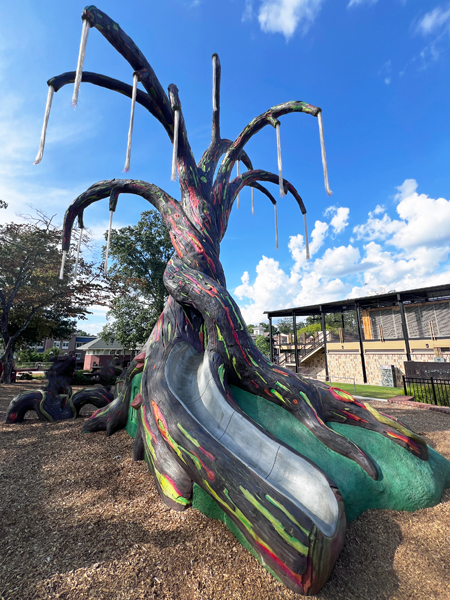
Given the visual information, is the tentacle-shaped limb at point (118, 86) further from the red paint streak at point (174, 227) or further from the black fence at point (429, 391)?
the black fence at point (429, 391)

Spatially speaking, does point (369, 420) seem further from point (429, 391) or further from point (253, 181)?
point (429, 391)

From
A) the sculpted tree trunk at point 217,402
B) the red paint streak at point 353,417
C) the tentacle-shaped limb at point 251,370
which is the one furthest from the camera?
the red paint streak at point 353,417

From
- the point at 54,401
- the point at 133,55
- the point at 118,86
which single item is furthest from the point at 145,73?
the point at 54,401

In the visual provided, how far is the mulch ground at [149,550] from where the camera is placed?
84.4 inches

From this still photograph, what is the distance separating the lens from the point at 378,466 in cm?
344

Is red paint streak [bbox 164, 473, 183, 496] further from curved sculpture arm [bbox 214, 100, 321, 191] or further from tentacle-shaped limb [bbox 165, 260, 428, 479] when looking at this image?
curved sculpture arm [bbox 214, 100, 321, 191]

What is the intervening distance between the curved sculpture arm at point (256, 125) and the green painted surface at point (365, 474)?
5840 millimetres

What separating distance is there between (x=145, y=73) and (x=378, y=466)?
822 cm

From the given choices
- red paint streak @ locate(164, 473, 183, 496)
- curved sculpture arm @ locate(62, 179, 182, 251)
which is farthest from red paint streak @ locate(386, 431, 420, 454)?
curved sculpture arm @ locate(62, 179, 182, 251)

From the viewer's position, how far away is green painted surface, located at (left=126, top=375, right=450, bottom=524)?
318 cm

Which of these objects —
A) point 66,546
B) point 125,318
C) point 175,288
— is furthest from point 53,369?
point 125,318

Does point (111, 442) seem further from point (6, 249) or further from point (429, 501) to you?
point (6, 249)

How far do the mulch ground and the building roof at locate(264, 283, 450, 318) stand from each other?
1572cm

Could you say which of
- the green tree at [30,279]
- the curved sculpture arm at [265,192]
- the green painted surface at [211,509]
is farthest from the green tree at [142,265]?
the green painted surface at [211,509]
